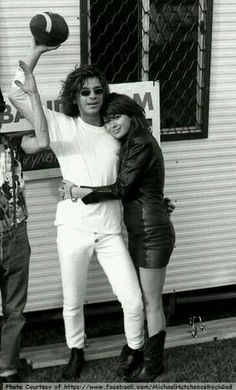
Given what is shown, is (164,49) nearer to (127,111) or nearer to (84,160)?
(127,111)

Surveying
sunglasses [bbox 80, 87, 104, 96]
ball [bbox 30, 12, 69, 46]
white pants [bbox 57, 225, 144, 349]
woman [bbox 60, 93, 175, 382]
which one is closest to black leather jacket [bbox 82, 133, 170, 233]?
woman [bbox 60, 93, 175, 382]

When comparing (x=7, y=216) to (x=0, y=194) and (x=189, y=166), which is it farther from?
(x=189, y=166)

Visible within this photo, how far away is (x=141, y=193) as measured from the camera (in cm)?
388

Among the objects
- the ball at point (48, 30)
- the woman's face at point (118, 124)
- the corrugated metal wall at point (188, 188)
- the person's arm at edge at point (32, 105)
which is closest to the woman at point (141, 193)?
the woman's face at point (118, 124)

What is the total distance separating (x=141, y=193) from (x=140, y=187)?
0.11 ft

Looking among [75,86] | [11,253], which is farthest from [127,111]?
[11,253]

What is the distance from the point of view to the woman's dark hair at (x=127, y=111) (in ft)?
12.5

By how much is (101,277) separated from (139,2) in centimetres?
184

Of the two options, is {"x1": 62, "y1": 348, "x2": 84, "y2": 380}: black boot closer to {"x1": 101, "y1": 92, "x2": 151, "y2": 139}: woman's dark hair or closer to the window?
{"x1": 101, "y1": 92, "x2": 151, "y2": 139}: woman's dark hair

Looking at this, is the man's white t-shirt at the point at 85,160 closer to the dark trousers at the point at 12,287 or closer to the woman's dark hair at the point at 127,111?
the woman's dark hair at the point at 127,111

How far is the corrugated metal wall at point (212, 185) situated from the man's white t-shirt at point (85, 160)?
84cm

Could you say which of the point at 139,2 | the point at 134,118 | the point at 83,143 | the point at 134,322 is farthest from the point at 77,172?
the point at 139,2

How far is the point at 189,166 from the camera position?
4.71m

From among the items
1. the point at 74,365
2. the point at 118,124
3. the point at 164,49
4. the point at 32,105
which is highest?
the point at 164,49
